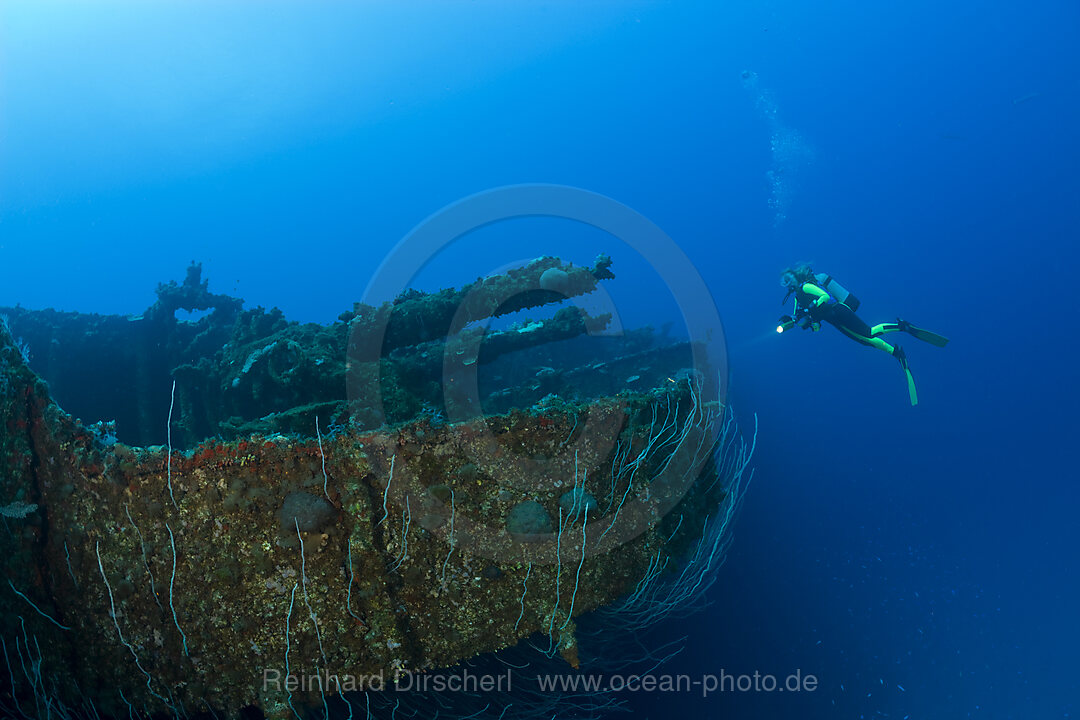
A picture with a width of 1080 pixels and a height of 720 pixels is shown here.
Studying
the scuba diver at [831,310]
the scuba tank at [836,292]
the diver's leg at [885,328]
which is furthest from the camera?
the scuba tank at [836,292]

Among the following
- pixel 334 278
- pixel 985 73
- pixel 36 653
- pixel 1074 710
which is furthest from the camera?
pixel 334 278

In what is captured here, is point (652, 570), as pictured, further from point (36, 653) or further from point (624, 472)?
point (36, 653)

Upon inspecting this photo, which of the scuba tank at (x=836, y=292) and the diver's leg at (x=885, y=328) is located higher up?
the scuba tank at (x=836, y=292)

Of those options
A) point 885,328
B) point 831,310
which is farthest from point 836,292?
point 885,328

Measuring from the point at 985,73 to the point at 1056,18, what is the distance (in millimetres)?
7616

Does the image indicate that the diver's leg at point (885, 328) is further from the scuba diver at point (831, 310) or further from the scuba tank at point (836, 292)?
the scuba tank at point (836, 292)

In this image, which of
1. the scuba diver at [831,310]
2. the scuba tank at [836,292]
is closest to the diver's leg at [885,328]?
the scuba diver at [831,310]

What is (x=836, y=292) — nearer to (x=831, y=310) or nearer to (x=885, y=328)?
(x=831, y=310)

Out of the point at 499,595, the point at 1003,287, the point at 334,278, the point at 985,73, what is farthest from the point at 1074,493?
the point at 334,278

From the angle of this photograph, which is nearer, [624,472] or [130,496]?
[130,496]

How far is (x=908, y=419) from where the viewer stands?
28.8 meters

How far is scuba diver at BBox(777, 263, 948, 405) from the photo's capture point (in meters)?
10.7

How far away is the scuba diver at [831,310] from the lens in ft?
35.1

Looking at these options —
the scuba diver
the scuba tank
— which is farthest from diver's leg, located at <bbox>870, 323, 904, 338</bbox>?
the scuba tank
